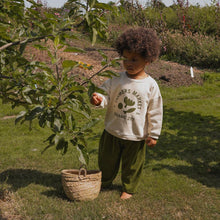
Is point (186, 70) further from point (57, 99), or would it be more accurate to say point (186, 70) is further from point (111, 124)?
point (57, 99)

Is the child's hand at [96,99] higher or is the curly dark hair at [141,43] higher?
the curly dark hair at [141,43]

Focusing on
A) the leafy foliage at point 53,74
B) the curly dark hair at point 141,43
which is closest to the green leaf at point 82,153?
the leafy foliage at point 53,74

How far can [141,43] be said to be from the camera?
333 cm

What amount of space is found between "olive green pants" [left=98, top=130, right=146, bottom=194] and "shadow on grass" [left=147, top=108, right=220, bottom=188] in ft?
3.22

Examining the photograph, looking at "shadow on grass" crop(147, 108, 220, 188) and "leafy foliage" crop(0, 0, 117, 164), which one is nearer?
"leafy foliage" crop(0, 0, 117, 164)

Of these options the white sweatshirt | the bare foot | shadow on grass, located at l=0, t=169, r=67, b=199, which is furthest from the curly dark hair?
shadow on grass, located at l=0, t=169, r=67, b=199

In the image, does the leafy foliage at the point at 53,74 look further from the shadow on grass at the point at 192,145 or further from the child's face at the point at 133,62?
the shadow on grass at the point at 192,145

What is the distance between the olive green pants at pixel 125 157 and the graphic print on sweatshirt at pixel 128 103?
1.03 feet

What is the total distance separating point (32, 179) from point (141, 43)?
2.12 meters

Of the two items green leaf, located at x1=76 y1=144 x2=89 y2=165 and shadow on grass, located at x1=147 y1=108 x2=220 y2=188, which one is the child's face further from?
shadow on grass, located at x1=147 y1=108 x2=220 y2=188

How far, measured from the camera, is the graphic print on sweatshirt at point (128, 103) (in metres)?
3.38

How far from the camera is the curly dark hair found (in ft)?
10.9

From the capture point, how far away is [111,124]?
11.5ft

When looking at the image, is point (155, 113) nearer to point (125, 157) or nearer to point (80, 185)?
point (125, 157)
